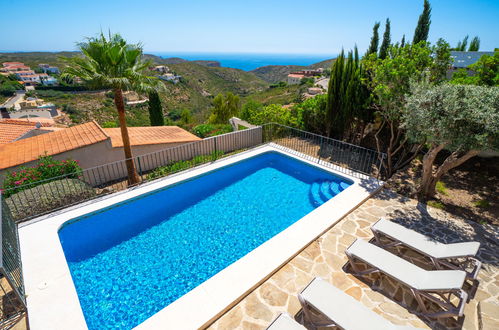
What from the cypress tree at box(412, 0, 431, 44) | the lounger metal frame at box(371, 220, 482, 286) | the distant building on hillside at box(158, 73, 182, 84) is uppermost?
the cypress tree at box(412, 0, 431, 44)

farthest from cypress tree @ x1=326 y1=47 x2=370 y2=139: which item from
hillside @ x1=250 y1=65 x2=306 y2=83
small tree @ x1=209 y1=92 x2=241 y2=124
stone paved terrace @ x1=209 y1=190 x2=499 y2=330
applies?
hillside @ x1=250 y1=65 x2=306 y2=83

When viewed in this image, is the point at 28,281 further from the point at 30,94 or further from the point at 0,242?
the point at 30,94

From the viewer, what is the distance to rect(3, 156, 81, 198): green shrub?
7371 millimetres

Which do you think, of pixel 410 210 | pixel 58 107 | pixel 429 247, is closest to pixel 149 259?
pixel 429 247

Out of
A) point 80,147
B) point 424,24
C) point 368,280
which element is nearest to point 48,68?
point 80,147

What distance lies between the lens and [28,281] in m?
4.73

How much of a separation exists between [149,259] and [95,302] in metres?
1.34

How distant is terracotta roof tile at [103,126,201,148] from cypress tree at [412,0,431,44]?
98.3ft

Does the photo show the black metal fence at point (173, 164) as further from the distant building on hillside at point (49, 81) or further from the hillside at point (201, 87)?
the distant building on hillside at point (49, 81)

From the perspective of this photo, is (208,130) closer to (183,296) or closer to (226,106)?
(226,106)

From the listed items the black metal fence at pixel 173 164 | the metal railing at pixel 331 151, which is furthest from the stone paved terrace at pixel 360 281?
the black metal fence at pixel 173 164

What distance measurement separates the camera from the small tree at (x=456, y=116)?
5.27 meters

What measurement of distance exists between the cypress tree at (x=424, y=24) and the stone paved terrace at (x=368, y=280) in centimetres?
3043

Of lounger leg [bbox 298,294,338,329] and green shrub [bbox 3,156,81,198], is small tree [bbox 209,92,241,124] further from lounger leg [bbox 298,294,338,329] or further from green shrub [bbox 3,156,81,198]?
lounger leg [bbox 298,294,338,329]
